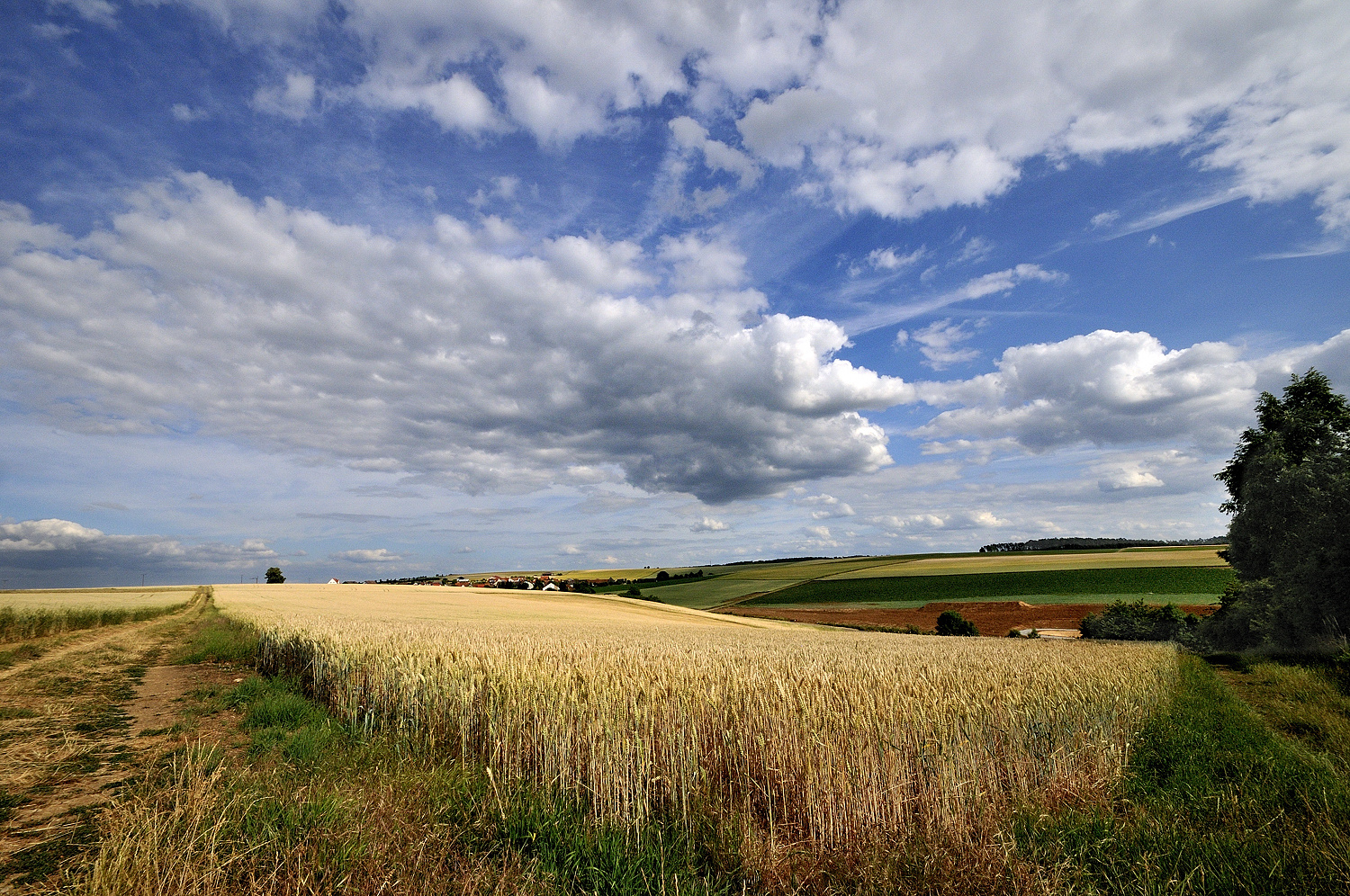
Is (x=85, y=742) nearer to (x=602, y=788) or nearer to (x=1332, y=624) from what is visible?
(x=602, y=788)

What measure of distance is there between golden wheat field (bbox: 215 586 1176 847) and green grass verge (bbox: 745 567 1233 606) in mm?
68218

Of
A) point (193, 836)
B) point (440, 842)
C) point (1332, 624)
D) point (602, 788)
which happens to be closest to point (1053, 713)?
point (602, 788)

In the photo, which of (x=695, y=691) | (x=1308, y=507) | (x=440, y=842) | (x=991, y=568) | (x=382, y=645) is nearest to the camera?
(x=440, y=842)

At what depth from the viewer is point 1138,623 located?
41.2m

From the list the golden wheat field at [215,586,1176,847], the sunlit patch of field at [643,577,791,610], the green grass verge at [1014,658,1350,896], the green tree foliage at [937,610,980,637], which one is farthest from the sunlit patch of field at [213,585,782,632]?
the green grass verge at [1014,658,1350,896]

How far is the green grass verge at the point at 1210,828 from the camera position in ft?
15.9

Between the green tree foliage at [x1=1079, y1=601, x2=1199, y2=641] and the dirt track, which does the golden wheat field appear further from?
the dirt track

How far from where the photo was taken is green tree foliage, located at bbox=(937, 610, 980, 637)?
159 ft

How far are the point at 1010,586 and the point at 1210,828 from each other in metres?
79.5

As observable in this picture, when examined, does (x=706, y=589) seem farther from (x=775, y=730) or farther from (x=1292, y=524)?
(x=775, y=730)

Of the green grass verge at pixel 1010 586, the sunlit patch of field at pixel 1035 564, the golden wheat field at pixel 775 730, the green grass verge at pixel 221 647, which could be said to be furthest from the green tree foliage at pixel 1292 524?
the sunlit patch of field at pixel 1035 564

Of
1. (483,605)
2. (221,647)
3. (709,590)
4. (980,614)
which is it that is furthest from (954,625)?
(709,590)

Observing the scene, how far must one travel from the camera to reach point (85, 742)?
9.37m

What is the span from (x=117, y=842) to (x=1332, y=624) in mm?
33206
